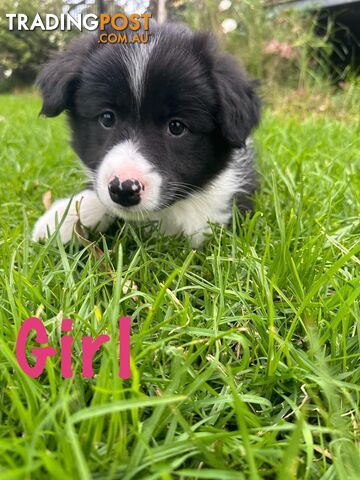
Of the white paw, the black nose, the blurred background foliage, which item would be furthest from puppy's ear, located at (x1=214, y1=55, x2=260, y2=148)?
the blurred background foliage

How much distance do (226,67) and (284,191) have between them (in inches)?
29.8

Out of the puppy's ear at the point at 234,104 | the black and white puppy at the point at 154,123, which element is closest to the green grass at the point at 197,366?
the black and white puppy at the point at 154,123

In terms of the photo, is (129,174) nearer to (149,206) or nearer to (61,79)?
(149,206)

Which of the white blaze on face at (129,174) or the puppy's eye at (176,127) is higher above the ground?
the puppy's eye at (176,127)

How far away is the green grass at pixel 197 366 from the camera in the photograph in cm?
98

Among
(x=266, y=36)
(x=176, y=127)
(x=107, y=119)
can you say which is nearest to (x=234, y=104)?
(x=176, y=127)

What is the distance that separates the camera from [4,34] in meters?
9.27

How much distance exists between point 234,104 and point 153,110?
15.3 inches

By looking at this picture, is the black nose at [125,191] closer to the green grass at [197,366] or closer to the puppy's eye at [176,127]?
the green grass at [197,366]

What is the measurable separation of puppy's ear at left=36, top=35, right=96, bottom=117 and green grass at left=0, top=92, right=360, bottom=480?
66 centimetres

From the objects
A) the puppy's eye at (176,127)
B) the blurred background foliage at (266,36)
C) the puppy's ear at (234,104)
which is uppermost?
the blurred background foliage at (266,36)

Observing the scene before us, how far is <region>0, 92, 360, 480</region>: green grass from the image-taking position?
3.23 ft

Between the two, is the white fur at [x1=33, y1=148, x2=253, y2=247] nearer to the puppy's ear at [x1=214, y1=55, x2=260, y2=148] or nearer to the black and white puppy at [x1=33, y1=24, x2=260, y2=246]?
the black and white puppy at [x1=33, y1=24, x2=260, y2=246]

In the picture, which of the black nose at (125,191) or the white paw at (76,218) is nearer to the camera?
the black nose at (125,191)
